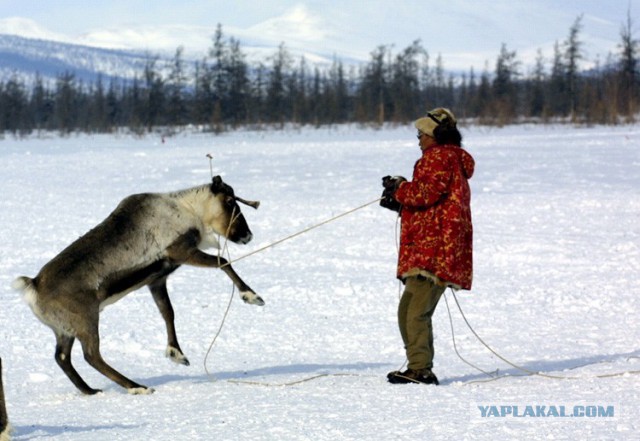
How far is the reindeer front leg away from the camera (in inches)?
291

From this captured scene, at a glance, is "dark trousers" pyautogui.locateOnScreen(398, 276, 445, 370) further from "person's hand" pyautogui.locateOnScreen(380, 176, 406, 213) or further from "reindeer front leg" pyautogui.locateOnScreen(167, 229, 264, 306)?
"reindeer front leg" pyautogui.locateOnScreen(167, 229, 264, 306)

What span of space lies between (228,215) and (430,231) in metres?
1.85

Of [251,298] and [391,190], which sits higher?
[391,190]

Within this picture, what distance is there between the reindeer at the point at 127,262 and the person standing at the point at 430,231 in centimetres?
122

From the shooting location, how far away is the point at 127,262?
7.17 meters

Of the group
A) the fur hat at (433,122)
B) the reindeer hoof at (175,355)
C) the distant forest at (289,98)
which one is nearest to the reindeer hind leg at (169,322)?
the reindeer hoof at (175,355)

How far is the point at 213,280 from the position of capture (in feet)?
40.2

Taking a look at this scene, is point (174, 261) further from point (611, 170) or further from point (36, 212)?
point (611, 170)

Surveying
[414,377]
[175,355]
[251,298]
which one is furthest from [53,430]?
[414,377]

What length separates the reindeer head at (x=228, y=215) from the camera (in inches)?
306

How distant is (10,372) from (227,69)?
64.9 m

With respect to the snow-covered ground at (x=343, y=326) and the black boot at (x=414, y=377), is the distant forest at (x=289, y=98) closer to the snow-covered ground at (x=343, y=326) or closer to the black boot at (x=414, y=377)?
the snow-covered ground at (x=343, y=326)

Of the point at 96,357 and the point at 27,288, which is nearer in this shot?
the point at 27,288

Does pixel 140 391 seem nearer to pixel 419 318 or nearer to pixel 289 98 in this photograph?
pixel 419 318
